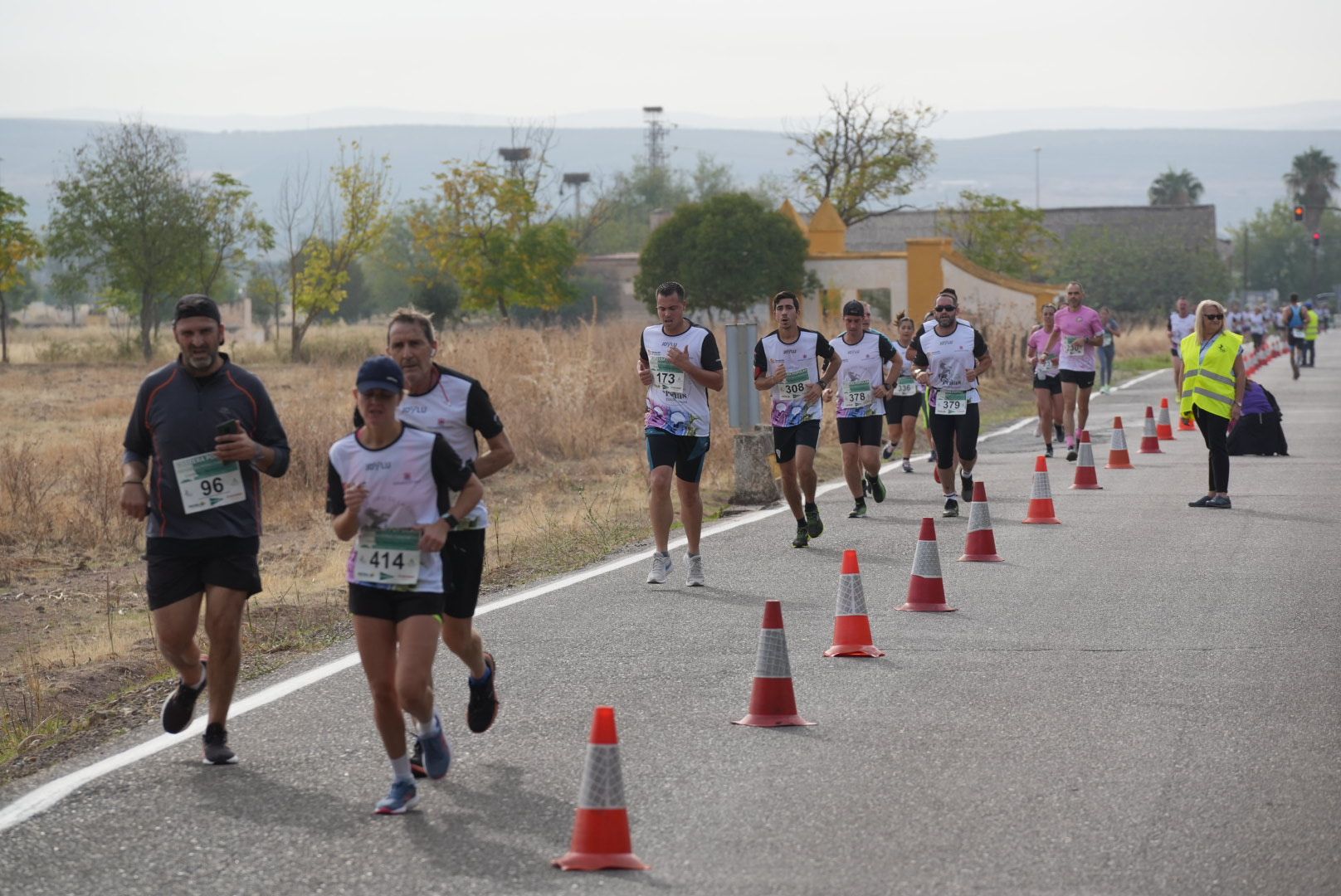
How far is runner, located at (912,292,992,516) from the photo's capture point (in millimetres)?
16484

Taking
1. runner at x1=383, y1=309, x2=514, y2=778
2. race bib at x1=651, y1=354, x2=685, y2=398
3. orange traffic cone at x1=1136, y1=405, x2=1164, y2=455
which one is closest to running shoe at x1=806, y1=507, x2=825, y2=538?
race bib at x1=651, y1=354, x2=685, y2=398

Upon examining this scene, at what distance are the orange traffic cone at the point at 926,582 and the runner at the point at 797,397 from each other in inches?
115

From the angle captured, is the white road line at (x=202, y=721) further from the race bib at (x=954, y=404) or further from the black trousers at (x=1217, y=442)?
the black trousers at (x=1217, y=442)

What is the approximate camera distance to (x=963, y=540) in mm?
14398

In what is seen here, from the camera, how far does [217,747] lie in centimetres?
721

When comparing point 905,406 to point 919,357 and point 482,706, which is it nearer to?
point 919,357

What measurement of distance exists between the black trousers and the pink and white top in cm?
456

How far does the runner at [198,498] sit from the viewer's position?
721 cm

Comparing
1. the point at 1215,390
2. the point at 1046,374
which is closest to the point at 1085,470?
the point at 1215,390

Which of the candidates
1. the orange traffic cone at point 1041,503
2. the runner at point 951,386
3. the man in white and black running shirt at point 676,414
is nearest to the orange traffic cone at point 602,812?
the man in white and black running shirt at point 676,414

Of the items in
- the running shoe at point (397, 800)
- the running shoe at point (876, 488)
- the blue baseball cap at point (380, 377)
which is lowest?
the running shoe at point (876, 488)

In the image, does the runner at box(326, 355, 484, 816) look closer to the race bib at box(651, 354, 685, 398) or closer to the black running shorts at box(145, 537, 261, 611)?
the black running shorts at box(145, 537, 261, 611)

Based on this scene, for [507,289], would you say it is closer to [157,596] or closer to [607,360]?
[607,360]

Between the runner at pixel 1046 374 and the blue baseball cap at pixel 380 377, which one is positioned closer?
the blue baseball cap at pixel 380 377
